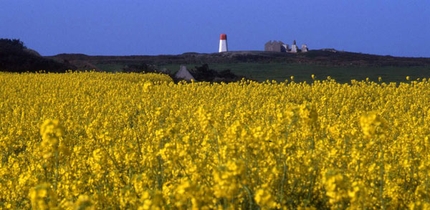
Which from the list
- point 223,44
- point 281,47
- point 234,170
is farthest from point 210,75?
point 281,47

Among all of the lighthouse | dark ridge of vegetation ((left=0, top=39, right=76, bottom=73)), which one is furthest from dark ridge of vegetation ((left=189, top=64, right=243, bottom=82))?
the lighthouse

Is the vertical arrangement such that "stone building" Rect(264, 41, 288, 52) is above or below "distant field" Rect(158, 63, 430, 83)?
above

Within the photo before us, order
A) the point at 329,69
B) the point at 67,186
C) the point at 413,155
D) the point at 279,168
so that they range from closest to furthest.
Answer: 1. the point at 279,168
2. the point at 67,186
3. the point at 413,155
4. the point at 329,69

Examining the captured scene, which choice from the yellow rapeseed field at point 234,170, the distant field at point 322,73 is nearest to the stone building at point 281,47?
the distant field at point 322,73

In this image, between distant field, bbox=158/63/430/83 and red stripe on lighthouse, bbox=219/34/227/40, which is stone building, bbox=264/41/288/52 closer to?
red stripe on lighthouse, bbox=219/34/227/40

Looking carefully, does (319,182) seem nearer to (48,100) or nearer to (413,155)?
(413,155)

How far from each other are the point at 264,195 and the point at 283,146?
71.3 inches

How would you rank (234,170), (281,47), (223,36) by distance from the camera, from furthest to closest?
(281,47) → (223,36) → (234,170)

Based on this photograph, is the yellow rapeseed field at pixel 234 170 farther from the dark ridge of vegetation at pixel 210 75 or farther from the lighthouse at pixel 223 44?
the lighthouse at pixel 223 44

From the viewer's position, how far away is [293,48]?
61.8m

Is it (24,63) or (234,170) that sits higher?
(24,63)

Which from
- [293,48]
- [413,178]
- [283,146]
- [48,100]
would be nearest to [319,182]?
[283,146]

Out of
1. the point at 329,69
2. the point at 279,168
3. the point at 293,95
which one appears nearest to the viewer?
the point at 279,168

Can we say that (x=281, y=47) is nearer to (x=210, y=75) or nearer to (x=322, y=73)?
(x=322, y=73)
